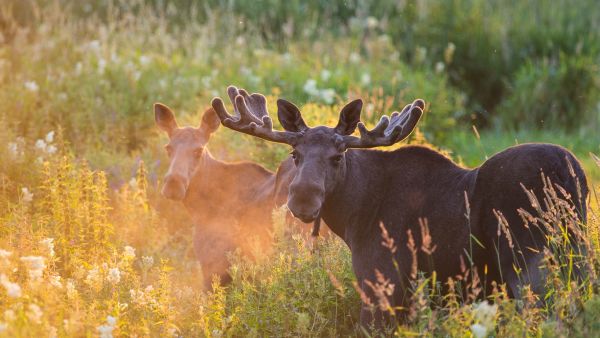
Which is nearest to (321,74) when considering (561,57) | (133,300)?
(561,57)

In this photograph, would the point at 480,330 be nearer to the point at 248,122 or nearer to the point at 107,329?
the point at 107,329

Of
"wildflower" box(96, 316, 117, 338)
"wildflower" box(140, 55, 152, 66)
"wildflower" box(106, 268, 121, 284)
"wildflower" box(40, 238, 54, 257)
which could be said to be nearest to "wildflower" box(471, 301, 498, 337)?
"wildflower" box(96, 316, 117, 338)

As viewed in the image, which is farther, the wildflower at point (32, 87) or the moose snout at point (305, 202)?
the wildflower at point (32, 87)

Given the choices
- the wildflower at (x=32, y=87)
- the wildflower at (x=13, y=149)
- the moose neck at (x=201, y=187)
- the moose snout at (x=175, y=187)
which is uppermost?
the wildflower at (x=13, y=149)

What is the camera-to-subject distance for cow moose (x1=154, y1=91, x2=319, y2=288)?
8.75 metres

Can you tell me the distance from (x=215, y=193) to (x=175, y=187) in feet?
2.06

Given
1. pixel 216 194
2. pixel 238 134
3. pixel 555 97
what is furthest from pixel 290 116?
pixel 555 97

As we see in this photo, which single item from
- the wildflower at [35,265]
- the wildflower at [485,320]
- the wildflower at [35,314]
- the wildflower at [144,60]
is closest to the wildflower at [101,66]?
the wildflower at [144,60]

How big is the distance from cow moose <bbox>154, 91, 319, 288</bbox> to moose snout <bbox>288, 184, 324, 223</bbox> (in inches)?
78.0

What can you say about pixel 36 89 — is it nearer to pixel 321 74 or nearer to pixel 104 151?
pixel 104 151

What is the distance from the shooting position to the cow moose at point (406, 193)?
20.0ft

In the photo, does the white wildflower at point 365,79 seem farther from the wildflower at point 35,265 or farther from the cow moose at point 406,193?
the wildflower at point 35,265

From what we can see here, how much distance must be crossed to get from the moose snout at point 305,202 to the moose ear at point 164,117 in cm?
324

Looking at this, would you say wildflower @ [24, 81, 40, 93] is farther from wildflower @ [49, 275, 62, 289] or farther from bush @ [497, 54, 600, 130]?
bush @ [497, 54, 600, 130]
